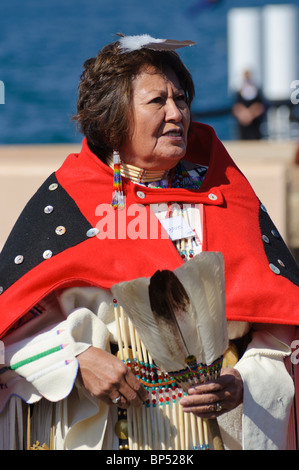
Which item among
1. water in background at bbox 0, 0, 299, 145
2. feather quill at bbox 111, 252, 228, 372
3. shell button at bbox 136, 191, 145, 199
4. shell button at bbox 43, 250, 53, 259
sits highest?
water in background at bbox 0, 0, 299, 145

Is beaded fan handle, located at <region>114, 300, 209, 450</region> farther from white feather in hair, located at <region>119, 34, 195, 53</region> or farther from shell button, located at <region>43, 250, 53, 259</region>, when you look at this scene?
white feather in hair, located at <region>119, 34, 195, 53</region>

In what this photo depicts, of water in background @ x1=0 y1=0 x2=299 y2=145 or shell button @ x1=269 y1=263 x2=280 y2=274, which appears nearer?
shell button @ x1=269 y1=263 x2=280 y2=274

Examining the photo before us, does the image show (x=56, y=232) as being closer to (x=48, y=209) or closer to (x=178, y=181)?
(x=48, y=209)

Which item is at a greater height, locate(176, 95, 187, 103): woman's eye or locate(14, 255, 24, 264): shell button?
locate(176, 95, 187, 103): woman's eye

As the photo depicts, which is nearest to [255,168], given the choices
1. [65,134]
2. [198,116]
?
[198,116]

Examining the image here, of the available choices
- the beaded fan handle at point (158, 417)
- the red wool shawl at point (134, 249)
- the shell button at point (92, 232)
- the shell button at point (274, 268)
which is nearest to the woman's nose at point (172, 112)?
the red wool shawl at point (134, 249)

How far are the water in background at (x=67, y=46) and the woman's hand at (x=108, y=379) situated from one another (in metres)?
17.7

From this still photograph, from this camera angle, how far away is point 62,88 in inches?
1281

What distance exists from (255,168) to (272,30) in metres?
12.7

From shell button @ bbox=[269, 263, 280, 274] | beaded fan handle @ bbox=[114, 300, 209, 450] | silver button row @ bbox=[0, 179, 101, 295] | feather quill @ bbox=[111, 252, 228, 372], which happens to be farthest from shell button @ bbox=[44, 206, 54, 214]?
shell button @ bbox=[269, 263, 280, 274]

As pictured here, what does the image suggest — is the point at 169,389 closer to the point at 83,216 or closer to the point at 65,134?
the point at 83,216

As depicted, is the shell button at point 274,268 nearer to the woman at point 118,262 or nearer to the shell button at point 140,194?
the woman at point 118,262

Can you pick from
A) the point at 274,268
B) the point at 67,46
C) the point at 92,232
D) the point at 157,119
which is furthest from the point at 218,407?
the point at 67,46

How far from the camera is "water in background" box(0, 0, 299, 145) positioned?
27.7 m
